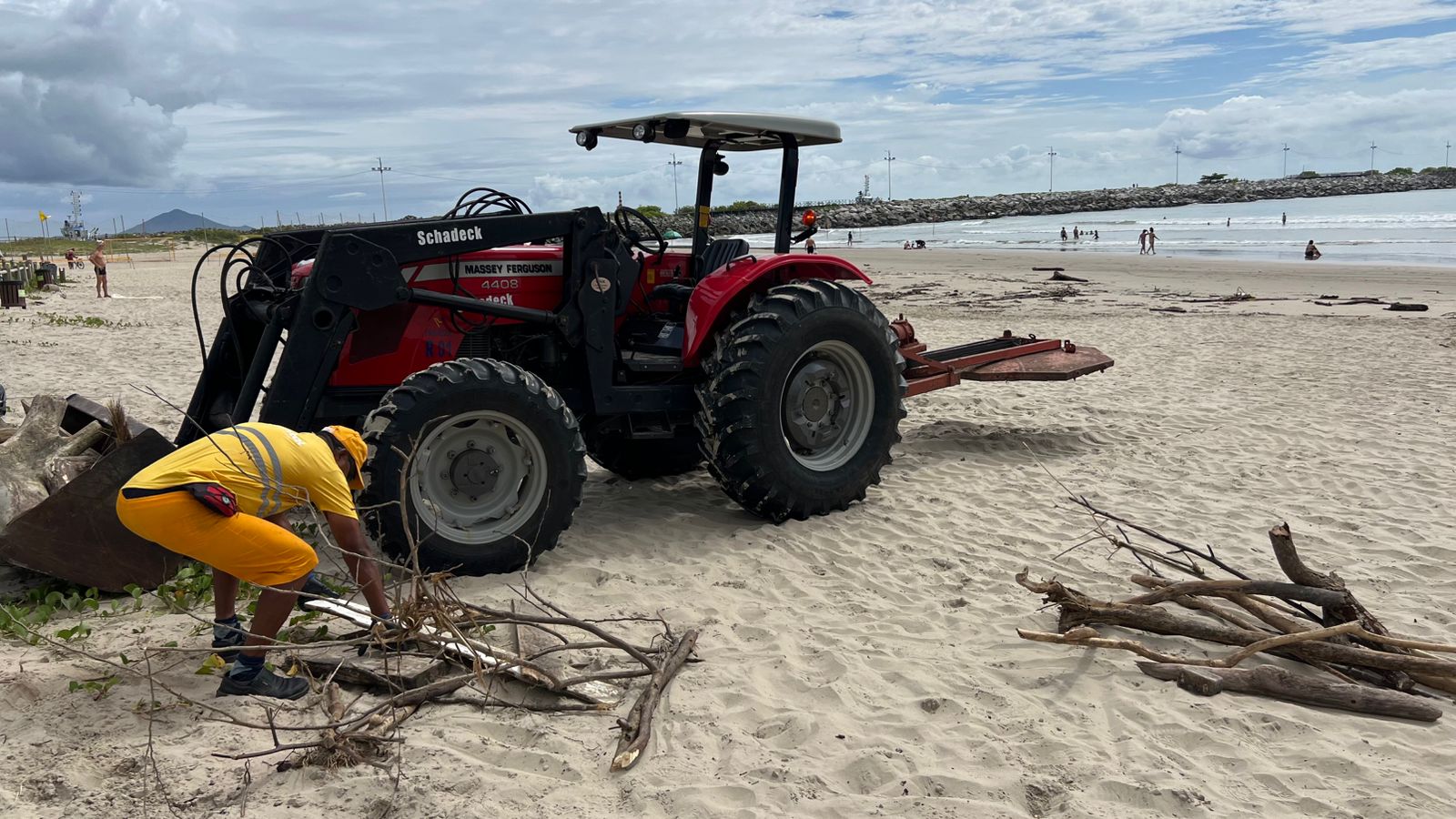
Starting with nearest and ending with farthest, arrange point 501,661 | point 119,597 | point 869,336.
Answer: point 501,661 < point 119,597 < point 869,336

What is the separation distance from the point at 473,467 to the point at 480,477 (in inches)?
2.4

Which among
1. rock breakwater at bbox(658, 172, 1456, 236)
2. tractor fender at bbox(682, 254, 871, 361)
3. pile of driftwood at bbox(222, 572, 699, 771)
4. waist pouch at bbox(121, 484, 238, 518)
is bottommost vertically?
pile of driftwood at bbox(222, 572, 699, 771)

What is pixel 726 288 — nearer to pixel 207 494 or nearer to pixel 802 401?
pixel 802 401

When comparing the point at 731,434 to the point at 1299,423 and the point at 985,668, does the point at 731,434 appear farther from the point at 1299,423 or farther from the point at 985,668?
the point at 1299,423

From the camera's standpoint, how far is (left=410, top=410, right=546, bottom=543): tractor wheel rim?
16.0 feet

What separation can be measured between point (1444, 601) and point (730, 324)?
3.68 meters

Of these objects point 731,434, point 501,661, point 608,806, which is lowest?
point 608,806

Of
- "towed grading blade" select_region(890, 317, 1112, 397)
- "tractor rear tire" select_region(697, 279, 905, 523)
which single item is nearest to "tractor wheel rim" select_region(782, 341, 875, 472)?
"tractor rear tire" select_region(697, 279, 905, 523)

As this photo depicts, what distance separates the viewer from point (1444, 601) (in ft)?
15.4

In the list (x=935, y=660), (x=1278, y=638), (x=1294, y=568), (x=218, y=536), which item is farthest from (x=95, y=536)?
(x=1294, y=568)

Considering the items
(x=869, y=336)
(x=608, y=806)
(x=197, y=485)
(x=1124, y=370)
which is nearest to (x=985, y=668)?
(x=608, y=806)

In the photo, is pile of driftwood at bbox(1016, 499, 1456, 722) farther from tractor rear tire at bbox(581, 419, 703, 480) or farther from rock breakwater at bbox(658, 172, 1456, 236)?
rock breakwater at bbox(658, 172, 1456, 236)

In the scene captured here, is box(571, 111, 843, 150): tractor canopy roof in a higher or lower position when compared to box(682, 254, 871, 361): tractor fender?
higher

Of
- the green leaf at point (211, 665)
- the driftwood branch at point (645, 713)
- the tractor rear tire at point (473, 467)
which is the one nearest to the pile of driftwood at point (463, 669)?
the driftwood branch at point (645, 713)
